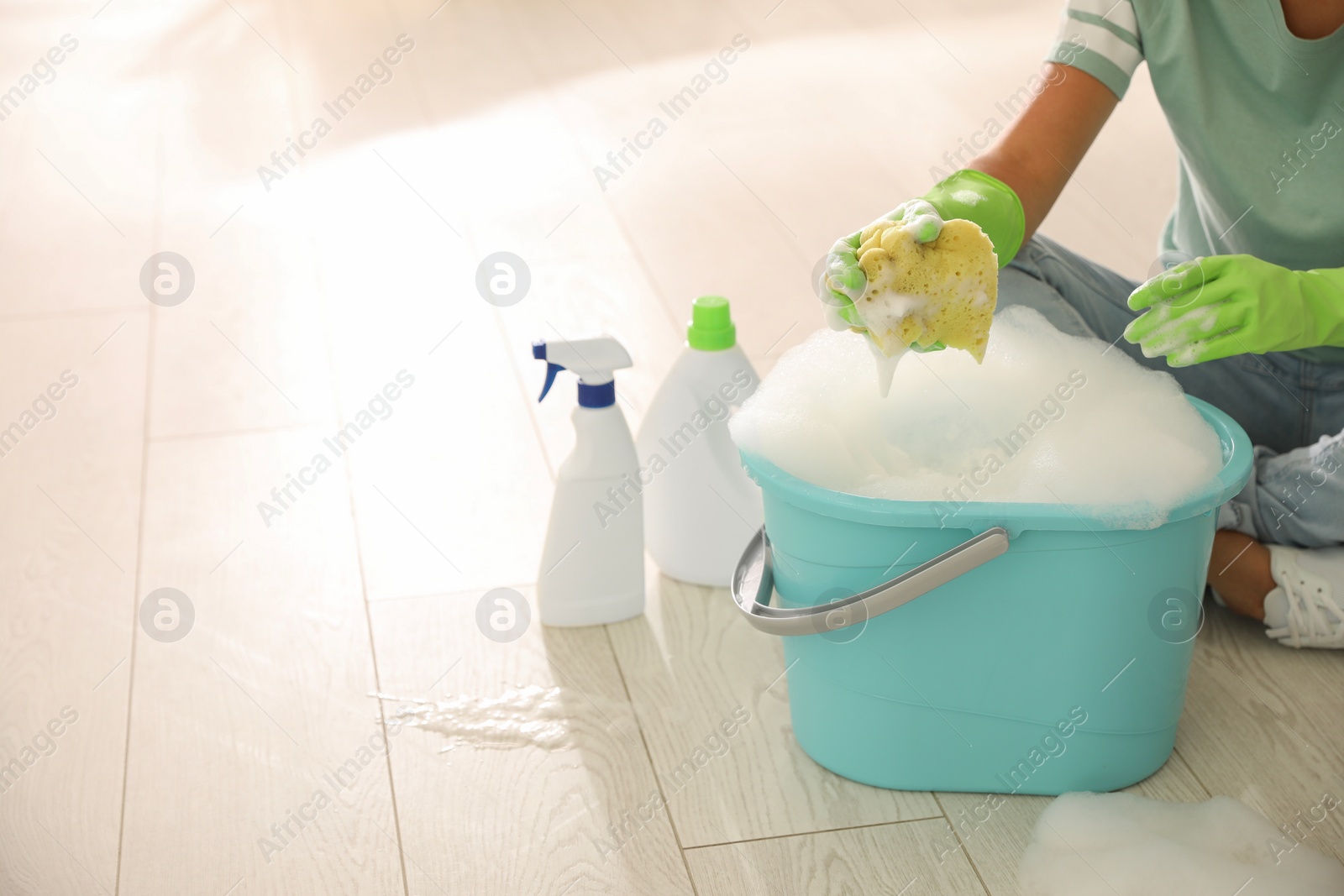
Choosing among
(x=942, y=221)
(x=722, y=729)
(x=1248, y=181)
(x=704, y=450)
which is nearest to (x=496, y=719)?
(x=722, y=729)

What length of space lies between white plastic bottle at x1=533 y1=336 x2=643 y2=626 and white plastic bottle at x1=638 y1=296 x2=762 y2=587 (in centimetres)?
4

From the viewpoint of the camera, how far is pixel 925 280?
80 cm

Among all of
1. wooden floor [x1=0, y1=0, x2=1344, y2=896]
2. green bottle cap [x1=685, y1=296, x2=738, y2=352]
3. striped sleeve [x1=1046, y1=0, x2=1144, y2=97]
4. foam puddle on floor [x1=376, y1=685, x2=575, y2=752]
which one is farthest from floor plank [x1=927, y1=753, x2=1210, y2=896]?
striped sleeve [x1=1046, y1=0, x2=1144, y2=97]

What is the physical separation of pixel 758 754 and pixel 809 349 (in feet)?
0.97

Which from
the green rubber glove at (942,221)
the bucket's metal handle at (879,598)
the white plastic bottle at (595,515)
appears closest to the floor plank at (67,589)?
the white plastic bottle at (595,515)

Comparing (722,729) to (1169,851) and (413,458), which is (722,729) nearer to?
(1169,851)

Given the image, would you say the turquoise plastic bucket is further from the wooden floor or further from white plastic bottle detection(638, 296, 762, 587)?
white plastic bottle detection(638, 296, 762, 587)

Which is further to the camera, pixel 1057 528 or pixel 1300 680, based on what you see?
pixel 1300 680

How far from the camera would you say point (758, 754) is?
3.05 ft

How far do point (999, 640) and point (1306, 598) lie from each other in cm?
35

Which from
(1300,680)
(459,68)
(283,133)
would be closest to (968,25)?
(459,68)

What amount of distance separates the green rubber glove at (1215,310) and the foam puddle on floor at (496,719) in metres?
0.50

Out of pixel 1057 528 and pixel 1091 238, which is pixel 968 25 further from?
pixel 1057 528

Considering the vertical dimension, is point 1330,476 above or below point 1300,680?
above
